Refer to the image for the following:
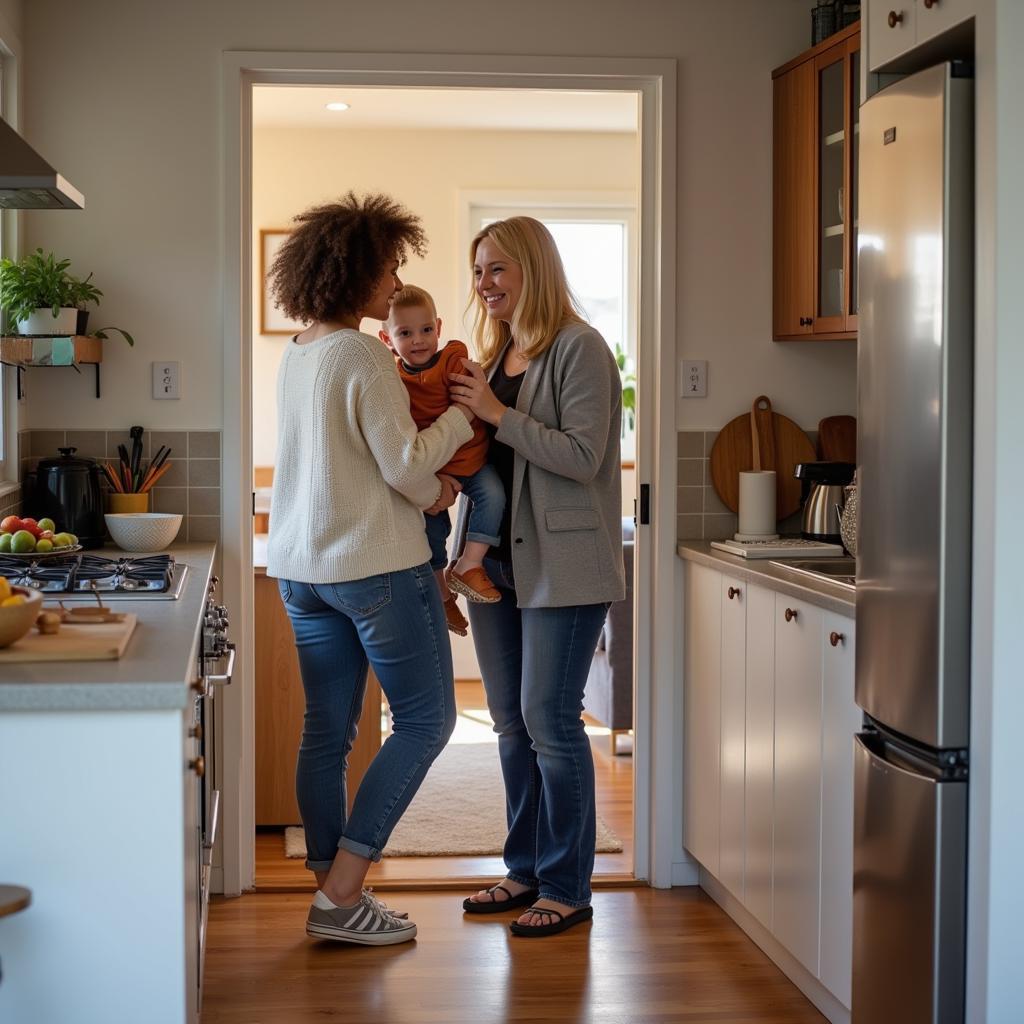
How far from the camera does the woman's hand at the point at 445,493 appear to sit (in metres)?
2.92

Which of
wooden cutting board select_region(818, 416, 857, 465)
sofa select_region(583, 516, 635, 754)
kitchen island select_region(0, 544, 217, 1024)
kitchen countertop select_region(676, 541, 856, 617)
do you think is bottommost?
sofa select_region(583, 516, 635, 754)

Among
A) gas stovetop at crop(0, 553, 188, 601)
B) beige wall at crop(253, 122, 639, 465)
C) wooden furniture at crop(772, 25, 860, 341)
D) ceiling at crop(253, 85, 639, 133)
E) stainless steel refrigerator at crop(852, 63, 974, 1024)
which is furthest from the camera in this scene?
beige wall at crop(253, 122, 639, 465)

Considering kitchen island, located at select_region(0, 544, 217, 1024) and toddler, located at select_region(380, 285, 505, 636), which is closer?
kitchen island, located at select_region(0, 544, 217, 1024)

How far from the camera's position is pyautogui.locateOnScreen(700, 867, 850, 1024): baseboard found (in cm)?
267

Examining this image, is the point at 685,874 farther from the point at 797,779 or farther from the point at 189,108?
the point at 189,108

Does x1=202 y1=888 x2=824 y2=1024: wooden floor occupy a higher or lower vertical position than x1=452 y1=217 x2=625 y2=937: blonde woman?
lower

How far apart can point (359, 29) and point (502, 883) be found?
2.12 m

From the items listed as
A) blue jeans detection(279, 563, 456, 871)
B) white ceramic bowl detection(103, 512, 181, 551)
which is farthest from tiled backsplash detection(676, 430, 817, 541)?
white ceramic bowl detection(103, 512, 181, 551)

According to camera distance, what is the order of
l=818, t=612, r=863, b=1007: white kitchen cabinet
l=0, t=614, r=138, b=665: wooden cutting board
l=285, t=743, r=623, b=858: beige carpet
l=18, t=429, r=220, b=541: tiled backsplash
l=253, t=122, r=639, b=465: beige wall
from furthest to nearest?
1. l=253, t=122, r=639, b=465: beige wall
2. l=285, t=743, r=623, b=858: beige carpet
3. l=18, t=429, r=220, b=541: tiled backsplash
4. l=818, t=612, r=863, b=1007: white kitchen cabinet
5. l=0, t=614, r=138, b=665: wooden cutting board

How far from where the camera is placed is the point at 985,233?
6.17 feet

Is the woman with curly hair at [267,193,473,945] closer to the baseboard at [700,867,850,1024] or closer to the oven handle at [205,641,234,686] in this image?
the oven handle at [205,641,234,686]

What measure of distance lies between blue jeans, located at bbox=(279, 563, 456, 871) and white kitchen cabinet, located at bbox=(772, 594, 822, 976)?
69cm

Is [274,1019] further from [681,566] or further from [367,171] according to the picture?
[367,171]

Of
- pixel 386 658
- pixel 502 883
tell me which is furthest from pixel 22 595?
pixel 502 883
